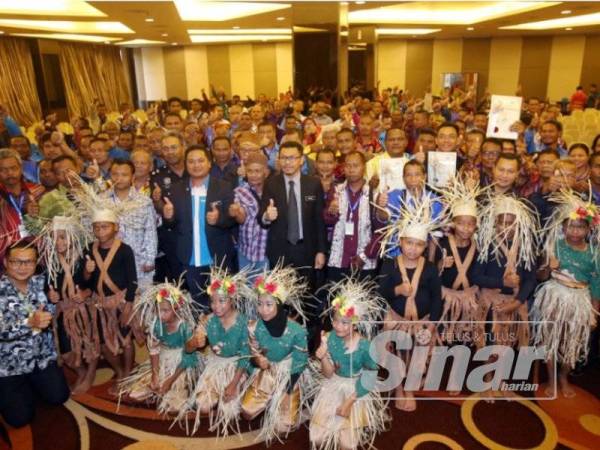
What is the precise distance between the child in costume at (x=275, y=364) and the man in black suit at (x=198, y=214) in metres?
0.73

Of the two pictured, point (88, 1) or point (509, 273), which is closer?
point (509, 273)

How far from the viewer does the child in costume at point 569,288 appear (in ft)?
9.26

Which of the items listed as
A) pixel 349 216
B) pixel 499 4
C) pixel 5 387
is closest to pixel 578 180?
pixel 349 216

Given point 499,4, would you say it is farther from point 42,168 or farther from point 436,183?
point 42,168

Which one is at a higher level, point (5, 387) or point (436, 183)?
point (436, 183)

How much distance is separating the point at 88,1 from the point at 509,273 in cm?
711

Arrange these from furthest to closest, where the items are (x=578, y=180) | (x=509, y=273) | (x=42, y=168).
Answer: (x=42, y=168)
(x=578, y=180)
(x=509, y=273)

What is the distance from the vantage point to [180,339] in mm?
2957

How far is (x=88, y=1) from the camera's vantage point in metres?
7.03

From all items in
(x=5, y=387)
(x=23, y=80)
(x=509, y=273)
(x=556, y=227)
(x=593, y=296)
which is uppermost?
(x=23, y=80)

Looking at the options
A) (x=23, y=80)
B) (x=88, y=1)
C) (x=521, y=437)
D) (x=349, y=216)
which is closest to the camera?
(x=521, y=437)

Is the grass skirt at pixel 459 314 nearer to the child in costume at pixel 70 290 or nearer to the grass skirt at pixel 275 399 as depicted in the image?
the grass skirt at pixel 275 399

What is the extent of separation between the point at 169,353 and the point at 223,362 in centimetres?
38

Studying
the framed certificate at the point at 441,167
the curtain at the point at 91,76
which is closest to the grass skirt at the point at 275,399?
the framed certificate at the point at 441,167
